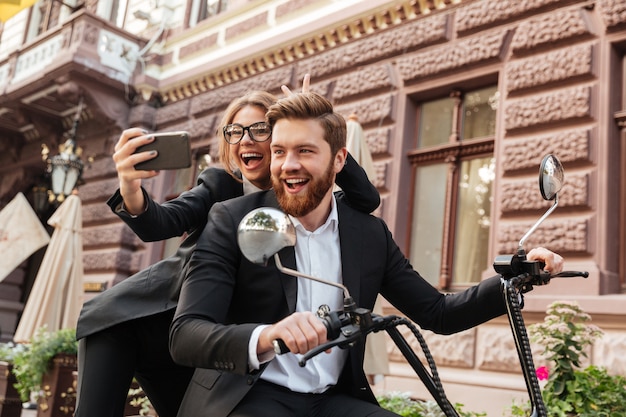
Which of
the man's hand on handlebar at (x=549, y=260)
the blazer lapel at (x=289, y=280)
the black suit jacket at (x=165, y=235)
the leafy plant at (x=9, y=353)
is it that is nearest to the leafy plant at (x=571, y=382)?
the man's hand on handlebar at (x=549, y=260)

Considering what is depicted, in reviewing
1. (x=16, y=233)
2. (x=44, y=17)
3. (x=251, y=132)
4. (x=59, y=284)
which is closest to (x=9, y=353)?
(x=59, y=284)

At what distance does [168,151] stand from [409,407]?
333 centimetres

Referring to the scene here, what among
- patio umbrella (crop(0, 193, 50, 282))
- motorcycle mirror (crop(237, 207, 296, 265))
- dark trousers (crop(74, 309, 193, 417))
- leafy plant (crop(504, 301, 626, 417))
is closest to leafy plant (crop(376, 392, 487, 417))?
leafy plant (crop(504, 301, 626, 417))

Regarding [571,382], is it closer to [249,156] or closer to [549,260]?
[549,260]

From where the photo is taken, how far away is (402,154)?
7.53 m

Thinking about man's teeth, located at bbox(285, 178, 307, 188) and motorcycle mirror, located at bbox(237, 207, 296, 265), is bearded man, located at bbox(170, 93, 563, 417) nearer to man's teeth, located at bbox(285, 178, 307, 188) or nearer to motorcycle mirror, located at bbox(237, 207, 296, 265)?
man's teeth, located at bbox(285, 178, 307, 188)

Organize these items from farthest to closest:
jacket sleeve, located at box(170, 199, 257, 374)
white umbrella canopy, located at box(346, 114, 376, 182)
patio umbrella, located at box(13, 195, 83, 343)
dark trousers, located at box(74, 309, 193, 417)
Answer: patio umbrella, located at box(13, 195, 83, 343) → white umbrella canopy, located at box(346, 114, 376, 182) → dark trousers, located at box(74, 309, 193, 417) → jacket sleeve, located at box(170, 199, 257, 374)

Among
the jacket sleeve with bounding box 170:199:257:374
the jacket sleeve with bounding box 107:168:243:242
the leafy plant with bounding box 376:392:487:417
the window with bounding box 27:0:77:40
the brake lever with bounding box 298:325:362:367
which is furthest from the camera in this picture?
the window with bounding box 27:0:77:40

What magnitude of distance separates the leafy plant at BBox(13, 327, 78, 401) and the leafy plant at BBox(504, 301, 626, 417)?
3865 mm

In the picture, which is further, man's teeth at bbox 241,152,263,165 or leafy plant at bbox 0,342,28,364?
leafy plant at bbox 0,342,28,364

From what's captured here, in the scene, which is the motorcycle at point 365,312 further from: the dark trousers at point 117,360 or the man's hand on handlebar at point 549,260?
the dark trousers at point 117,360

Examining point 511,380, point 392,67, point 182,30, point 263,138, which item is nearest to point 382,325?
point 263,138

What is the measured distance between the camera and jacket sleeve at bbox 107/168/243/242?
7.22 feet

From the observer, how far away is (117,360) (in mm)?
2494
